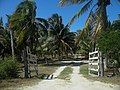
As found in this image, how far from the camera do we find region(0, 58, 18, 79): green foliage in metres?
16.0

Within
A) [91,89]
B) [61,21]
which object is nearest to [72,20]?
[91,89]

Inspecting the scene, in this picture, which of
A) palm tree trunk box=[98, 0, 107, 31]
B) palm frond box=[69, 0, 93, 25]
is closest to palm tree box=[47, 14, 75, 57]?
palm frond box=[69, 0, 93, 25]

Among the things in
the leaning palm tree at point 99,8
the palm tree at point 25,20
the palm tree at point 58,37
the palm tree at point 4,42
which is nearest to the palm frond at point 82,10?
the leaning palm tree at point 99,8

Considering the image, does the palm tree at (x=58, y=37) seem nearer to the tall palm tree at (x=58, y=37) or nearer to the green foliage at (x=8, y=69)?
the tall palm tree at (x=58, y=37)

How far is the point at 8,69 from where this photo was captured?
53.7 feet

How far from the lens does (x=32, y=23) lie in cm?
3844

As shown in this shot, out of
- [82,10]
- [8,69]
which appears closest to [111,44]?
[8,69]

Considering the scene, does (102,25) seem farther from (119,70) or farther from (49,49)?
(49,49)

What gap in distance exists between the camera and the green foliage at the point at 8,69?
1597cm

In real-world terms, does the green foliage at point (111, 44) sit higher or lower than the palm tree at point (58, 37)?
lower

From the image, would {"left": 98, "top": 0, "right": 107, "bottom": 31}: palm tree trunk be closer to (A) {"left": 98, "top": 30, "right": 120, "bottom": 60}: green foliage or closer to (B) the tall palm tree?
(A) {"left": 98, "top": 30, "right": 120, "bottom": 60}: green foliage

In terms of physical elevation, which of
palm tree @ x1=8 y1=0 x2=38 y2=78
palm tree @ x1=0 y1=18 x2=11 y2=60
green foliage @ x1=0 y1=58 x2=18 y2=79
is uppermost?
palm tree @ x1=8 y1=0 x2=38 y2=78

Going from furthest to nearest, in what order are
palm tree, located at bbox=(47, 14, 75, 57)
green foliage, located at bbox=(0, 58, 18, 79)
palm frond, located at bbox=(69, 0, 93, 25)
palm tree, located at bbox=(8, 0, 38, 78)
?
palm tree, located at bbox=(47, 14, 75, 57)
palm tree, located at bbox=(8, 0, 38, 78)
palm frond, located at bbox=(69, 0, 93, 25)
green foliage, located at bbox=(0, 58, 18, 79)

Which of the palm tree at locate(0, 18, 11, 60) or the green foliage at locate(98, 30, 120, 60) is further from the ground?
the palm tree at locate(0, 18, 11, 60)
